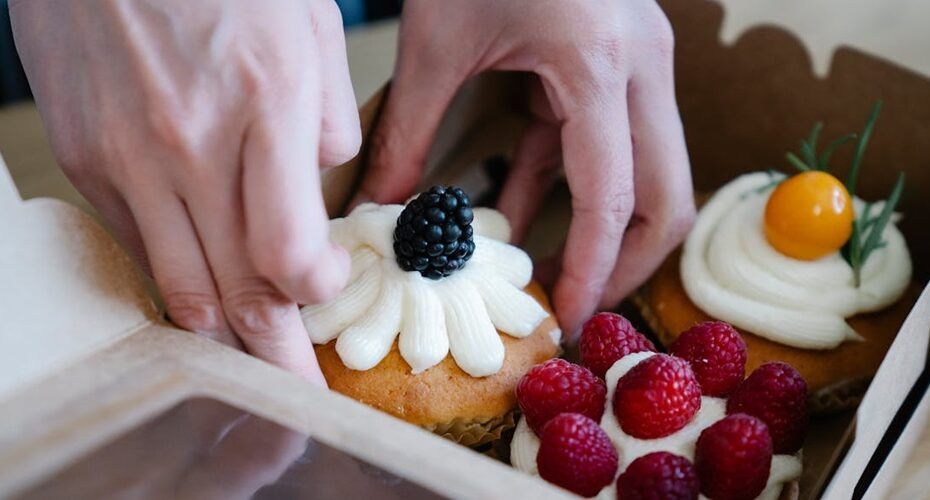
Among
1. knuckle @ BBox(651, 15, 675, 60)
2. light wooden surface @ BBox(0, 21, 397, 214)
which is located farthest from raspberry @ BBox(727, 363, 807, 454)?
light wooden surface @ BBox(0, 21, 397, 214)

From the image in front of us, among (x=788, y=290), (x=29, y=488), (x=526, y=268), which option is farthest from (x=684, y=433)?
(x=29, y=488)

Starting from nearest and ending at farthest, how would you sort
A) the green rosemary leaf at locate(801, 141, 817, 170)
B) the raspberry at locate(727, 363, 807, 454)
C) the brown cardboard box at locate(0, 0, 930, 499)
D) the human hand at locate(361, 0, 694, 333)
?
1. the brown cardboard box at locate(0, 0, 930, 499)
2. the raspberry at locate(727, 363, 807, 454)
3. the human hand at locate(361, 0, 694, 333)
4. the green rosemary leaf at locate(801, 141, 817, 170)

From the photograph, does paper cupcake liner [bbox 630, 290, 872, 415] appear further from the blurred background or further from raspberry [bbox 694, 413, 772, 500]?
the blurred background

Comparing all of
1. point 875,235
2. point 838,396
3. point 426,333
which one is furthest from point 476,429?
point 875,235

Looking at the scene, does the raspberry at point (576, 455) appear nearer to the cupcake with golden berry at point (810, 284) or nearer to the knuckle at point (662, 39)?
the cupcake with golden berry at point (810, 284)

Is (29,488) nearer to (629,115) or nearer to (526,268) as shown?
(526,268)
